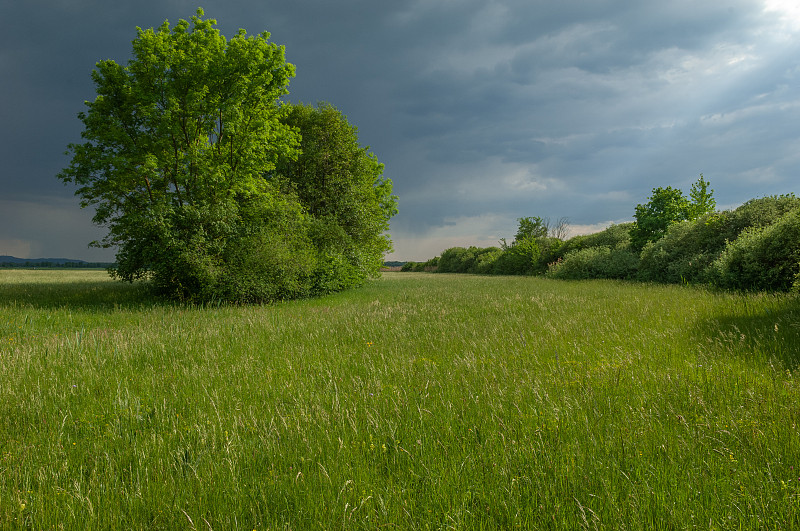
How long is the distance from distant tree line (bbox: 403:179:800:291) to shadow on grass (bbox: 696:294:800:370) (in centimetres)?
146

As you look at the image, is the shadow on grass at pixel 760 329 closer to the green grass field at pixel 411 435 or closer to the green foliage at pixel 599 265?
the green grass field at pixel 411 435

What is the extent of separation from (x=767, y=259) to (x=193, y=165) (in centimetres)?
2315

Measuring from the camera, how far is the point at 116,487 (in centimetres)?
253

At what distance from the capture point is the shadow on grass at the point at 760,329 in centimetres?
509

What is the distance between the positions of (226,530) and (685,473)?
3.12 meters

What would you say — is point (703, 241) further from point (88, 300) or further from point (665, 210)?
point (88, 300)

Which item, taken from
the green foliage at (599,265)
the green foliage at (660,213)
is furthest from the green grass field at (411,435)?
the green foliage at (660,213)

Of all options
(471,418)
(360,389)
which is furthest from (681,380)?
(360,389)

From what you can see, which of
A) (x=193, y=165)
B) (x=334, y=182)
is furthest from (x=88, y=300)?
(x=334, y=182)

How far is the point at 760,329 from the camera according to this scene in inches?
251

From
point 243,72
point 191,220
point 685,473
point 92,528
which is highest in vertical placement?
point 243,72

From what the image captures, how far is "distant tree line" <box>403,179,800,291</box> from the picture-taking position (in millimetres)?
12969

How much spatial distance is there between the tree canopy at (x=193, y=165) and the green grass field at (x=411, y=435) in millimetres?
7998

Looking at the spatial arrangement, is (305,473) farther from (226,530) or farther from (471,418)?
(471,418)
